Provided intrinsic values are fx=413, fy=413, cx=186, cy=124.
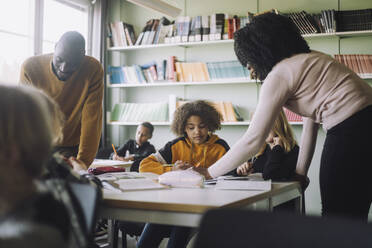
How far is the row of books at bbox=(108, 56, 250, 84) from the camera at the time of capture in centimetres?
467

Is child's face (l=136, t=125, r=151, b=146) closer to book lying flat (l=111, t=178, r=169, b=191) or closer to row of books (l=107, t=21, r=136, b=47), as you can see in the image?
row of books (l=107, t=21, r=136, b=47)

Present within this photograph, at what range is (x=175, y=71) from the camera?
4.97 meters

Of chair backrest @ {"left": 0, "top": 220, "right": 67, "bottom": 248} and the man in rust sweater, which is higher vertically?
the man in rust sweater

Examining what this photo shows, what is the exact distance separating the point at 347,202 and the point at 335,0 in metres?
3.49

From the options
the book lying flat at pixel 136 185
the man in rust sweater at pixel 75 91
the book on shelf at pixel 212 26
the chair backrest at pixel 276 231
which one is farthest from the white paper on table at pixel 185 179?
the book on shelf at pixel 212 26

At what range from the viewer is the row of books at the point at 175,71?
4.67m

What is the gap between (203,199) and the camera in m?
1.38

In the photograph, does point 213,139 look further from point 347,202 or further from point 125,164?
point 347,202

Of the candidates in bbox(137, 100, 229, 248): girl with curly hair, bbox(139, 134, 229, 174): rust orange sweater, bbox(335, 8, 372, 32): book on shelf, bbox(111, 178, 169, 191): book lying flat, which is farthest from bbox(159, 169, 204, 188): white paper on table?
bbox(335, 8, 372, 32): book on shelf

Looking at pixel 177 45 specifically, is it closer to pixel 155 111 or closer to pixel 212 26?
pixel 212 26

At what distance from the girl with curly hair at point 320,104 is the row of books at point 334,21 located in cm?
284

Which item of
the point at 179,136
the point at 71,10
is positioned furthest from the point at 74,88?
the point at 71,10

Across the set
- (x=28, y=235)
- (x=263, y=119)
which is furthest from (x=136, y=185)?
(x=28, y=235)

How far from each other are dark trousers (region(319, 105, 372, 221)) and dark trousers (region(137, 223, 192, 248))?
88 cm
